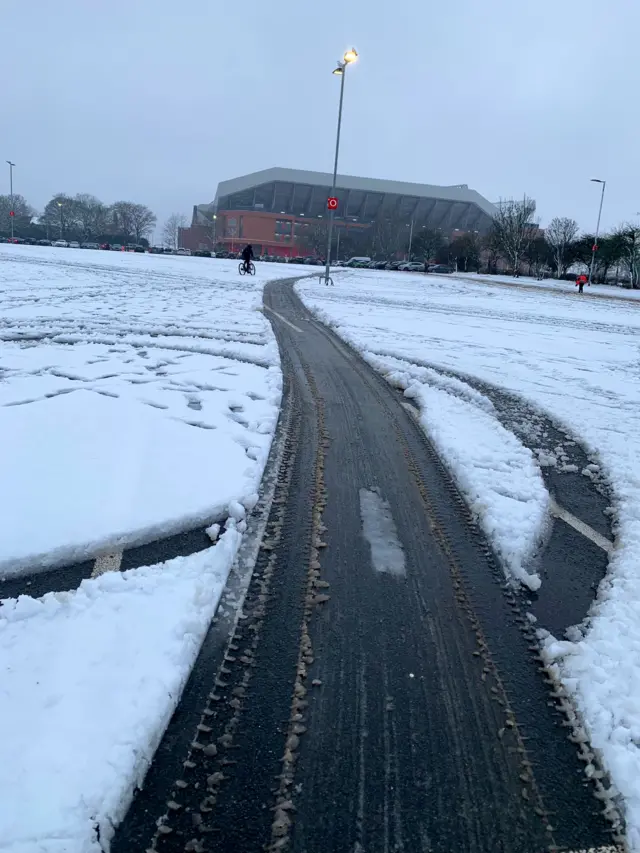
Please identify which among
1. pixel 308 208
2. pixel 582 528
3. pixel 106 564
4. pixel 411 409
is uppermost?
pixel 308 208

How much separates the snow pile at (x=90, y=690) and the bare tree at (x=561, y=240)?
2862 inches

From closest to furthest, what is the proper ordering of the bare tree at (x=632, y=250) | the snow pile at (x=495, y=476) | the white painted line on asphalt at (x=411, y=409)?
the snow pile at (x=495, y=476), the white painted line on asphalt at (x=411, y=409), the bare tree at (x=632, y=250)

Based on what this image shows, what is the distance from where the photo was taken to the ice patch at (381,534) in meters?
3.80

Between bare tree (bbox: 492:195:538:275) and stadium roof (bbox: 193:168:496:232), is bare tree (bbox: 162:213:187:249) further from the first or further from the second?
bare tree (bbox: 492:195:538:275)

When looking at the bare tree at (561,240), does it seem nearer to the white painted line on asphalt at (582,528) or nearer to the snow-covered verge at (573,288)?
the snow-covered verge at (573,288)

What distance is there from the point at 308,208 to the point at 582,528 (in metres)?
134

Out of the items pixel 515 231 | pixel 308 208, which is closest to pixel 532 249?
pixel 515 231

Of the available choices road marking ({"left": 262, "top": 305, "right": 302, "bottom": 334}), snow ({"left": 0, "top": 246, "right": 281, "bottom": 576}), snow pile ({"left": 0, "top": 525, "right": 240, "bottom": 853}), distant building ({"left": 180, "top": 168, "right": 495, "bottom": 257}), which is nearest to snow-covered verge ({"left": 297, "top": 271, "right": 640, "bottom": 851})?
road marking ({"left": 262, "top": 305, "right": 302, "bottom": 334})

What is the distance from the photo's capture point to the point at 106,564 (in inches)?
142

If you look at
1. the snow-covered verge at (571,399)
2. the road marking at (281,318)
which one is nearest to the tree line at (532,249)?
the snow-covered verge at (571,399)

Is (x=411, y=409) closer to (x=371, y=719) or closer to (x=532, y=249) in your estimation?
(x=371, y=719)

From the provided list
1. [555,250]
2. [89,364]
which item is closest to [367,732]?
[89,364]

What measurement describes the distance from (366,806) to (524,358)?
10974 millimetres

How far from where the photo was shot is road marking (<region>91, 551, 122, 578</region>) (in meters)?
3.51
